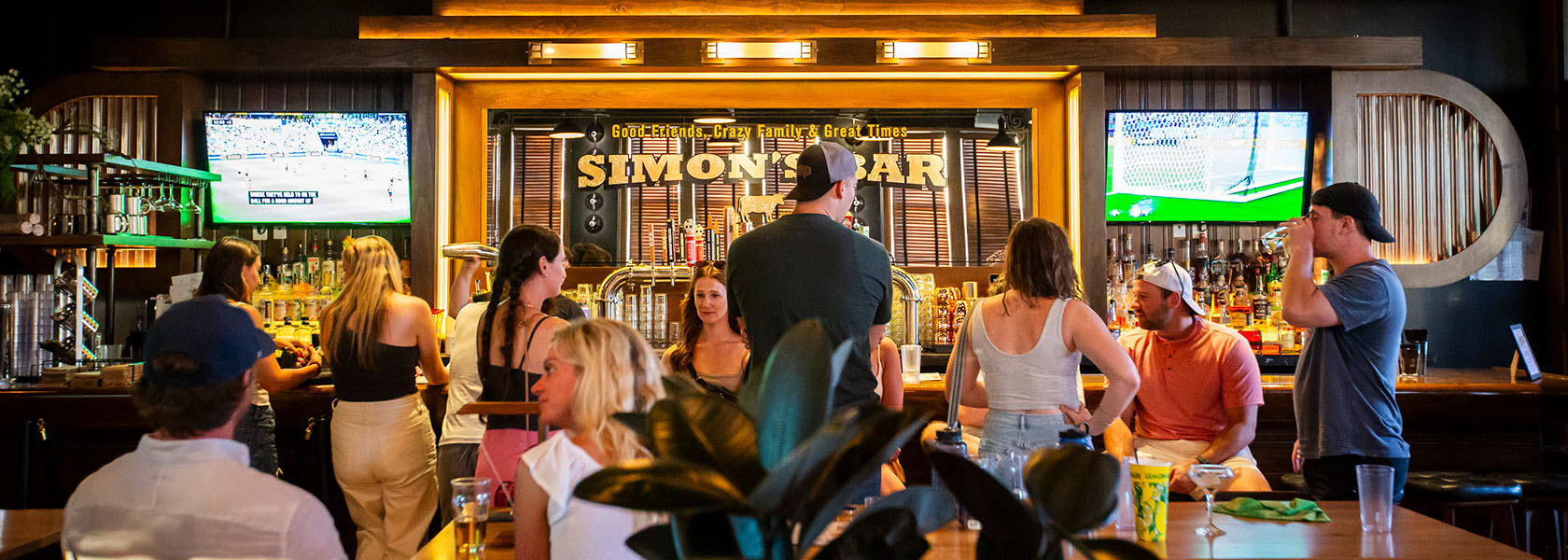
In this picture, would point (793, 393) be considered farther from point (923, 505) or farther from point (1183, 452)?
point (1183, 452)

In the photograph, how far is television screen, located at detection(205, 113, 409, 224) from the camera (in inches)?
224

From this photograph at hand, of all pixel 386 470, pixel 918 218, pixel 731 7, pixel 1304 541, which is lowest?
pixel 386 470

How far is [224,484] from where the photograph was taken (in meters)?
1.66

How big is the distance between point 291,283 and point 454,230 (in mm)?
868

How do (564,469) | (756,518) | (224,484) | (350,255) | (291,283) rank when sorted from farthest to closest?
(291,283)
(350,255)
(564,469)
(224,484)
(756,518)

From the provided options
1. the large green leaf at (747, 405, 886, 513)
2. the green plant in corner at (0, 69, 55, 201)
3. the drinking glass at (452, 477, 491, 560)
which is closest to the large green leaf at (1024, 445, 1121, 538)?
the large green leaf at (747, 405, 886, 513)

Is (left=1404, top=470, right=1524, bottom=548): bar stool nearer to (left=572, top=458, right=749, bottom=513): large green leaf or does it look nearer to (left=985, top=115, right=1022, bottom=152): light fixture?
(left=985, top=115, right=1022, bottom=152): light fixture

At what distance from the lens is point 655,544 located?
65cm

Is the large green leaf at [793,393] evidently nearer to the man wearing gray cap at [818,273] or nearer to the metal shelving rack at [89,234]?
the man wearing gray cap at [818,273]

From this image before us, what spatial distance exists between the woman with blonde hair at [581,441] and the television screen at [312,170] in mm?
3875

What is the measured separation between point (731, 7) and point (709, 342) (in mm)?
2610

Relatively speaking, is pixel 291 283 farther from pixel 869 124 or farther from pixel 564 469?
pixel 564 469

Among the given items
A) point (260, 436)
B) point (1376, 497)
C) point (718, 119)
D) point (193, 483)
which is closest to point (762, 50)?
point (718, 119)

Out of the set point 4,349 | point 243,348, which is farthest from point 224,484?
point 4,349
